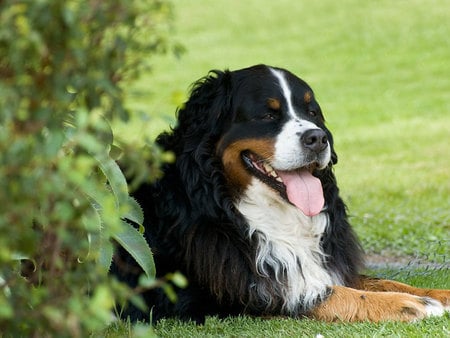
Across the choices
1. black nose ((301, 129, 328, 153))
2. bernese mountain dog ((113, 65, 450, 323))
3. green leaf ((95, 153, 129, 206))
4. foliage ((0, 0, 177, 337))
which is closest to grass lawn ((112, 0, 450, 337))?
foliage ((0, 0, 177, 337))

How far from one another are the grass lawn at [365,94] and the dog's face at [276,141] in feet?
2.23

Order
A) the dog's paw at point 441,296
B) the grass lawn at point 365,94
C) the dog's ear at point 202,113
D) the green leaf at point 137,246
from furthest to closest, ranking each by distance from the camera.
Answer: the grass lawn at point 365,94
the dog's ear at point 202,113
the dog's paw at point 441,296
the green leaf at point 137,246

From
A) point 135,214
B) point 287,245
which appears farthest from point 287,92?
point 135,214

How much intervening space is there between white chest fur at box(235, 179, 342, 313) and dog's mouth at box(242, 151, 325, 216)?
0.16ft

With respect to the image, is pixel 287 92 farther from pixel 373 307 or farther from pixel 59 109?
pixel 59 109

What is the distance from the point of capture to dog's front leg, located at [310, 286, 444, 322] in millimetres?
4922

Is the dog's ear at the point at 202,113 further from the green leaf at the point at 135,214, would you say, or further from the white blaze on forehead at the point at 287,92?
the green leaf at the point at 135,214

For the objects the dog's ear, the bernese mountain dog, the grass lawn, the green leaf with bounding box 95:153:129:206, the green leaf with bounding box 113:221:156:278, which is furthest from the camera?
the grass lawn

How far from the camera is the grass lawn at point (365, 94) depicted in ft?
20.9

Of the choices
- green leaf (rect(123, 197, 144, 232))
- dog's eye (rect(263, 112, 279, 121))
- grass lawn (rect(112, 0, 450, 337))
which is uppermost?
dog's eye (rect(263, 112, 279, 121))

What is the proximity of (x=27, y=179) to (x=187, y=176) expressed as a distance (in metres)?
3.01

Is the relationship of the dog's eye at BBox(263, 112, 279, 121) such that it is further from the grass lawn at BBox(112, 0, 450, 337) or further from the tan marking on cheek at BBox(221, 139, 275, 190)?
the grass lawn at BBox(112, 0, 450, 337)

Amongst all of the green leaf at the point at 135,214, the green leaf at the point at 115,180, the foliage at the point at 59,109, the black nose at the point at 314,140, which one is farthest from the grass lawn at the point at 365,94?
the black nose at the point at 314,140

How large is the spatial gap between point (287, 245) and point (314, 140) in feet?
2.00
